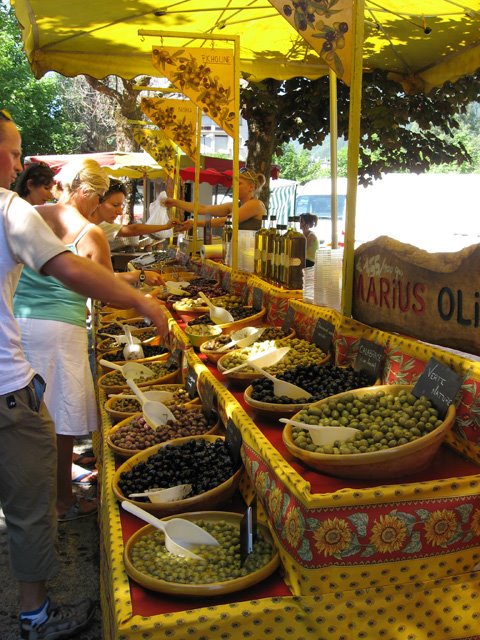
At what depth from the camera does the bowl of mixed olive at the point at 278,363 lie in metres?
2.62

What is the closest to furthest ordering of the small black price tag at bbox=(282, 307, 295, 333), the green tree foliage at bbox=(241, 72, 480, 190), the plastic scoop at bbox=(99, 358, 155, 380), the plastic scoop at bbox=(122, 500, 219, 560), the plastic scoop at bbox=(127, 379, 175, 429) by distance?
the plastic scoop at bbox=(122, 500, 219, 560) < the plastic scoop at bbox=(127, 379, 175, 429) < the small black price tag at bbox=(282, 307, 295, 333) < the plastic scoop at bbox=(99, 358, 155, 380) < the green tree foliage at bbox=(241, 72, 480, 190)

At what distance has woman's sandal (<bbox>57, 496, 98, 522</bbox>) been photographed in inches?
142

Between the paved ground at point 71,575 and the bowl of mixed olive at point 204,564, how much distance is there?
44.1 inches

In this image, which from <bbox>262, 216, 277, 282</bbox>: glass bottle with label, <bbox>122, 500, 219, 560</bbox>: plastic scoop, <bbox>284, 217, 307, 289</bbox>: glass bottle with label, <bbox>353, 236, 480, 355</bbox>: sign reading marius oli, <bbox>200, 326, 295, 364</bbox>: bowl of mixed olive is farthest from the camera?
<bbox>262, 216, 277, 282</bbox>: glass bottle with label

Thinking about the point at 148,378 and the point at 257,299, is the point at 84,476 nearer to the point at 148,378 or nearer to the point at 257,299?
the point at 148,378

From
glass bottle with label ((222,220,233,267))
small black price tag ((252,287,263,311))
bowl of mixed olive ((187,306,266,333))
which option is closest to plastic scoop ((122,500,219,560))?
bowl of mixed olive ((187,306,266,333))

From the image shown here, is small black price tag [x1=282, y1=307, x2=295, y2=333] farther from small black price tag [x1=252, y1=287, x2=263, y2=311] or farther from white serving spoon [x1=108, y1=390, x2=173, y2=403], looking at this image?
white serving spoon [x1=108, y1=390, x2=173, y2=403]

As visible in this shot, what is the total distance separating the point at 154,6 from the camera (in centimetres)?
520

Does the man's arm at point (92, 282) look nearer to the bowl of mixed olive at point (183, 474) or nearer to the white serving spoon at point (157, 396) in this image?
the bowl of mixed olive at point (183, 474)

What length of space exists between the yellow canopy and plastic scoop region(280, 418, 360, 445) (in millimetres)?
3961

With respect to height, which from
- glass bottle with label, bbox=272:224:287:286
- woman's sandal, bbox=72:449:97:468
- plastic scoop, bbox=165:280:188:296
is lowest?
woman's sandal, bbox=72:449:97:468

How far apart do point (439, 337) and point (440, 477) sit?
52 cm

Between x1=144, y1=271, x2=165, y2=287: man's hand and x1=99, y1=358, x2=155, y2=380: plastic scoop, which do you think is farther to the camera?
x1=144, y1=271, x2=165, y2=287: man's hand

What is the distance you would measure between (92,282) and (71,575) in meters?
1.82
